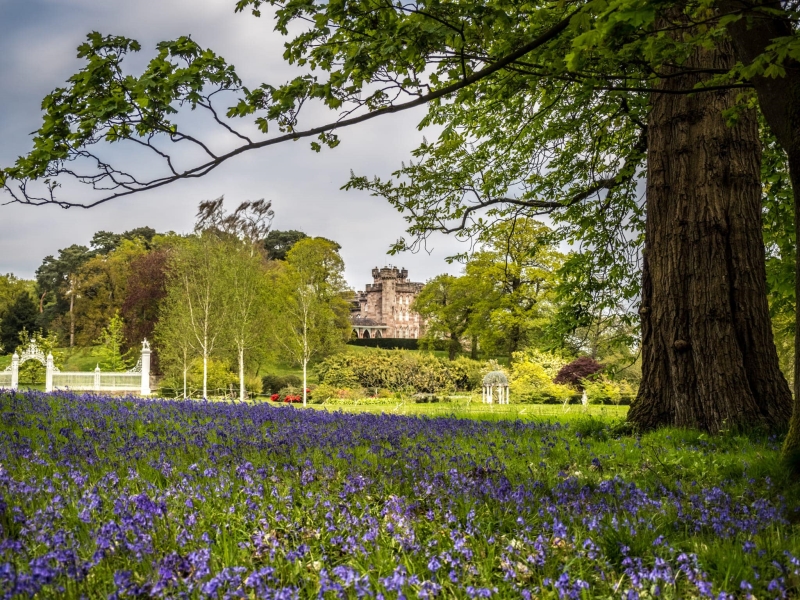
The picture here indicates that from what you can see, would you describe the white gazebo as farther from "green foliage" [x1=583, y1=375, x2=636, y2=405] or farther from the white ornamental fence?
the white ornamental fence

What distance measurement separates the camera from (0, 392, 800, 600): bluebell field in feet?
7.20

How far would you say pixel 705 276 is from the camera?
A: 6223 mm

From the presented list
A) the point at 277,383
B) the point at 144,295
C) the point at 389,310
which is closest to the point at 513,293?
the point at 277,383

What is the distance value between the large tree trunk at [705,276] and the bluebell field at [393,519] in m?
0.67

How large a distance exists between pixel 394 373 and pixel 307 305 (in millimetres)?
5192

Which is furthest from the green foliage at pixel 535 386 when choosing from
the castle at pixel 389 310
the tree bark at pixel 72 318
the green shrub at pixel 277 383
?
the castle at pixel 389 310

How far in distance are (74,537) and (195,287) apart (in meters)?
24.8

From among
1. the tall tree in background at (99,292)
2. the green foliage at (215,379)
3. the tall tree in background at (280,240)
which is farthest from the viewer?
the tall tree in background at (280,240)

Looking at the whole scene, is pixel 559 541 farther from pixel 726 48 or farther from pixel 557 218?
pixel 557 218

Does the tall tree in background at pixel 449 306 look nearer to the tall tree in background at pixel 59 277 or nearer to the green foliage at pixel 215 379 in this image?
the green foliage at pixel 215 379

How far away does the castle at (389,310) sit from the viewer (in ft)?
261

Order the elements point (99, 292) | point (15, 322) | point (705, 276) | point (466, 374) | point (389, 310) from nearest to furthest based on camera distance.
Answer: point (705, 276), point (466, 374), point (99, 292), point (15, 322), point (389, 310)

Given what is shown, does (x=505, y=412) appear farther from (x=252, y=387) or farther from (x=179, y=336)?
(x=252, y=387)

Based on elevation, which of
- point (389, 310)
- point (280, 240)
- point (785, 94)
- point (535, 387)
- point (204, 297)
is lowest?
point (535, 387)
